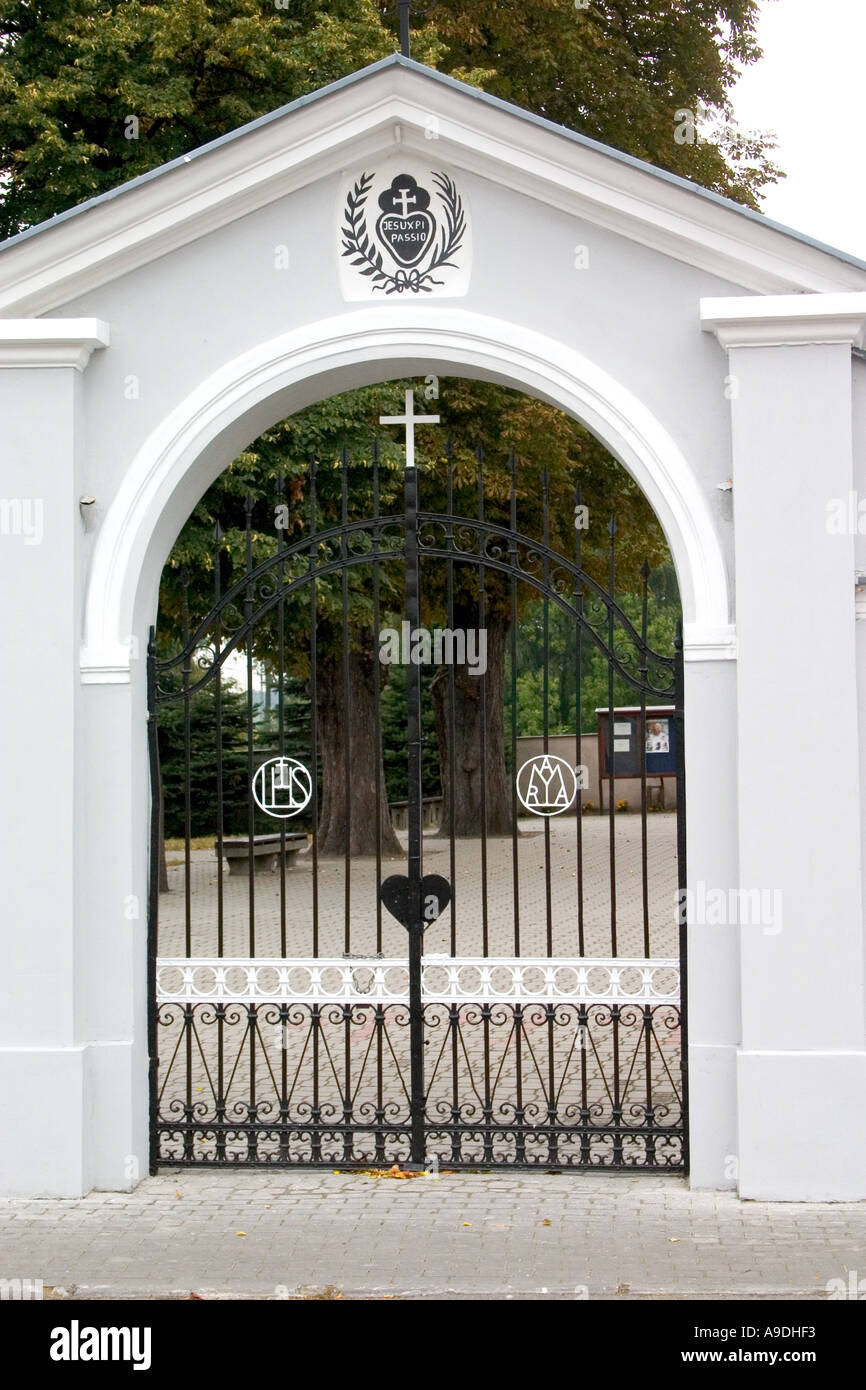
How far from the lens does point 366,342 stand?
7094 mm

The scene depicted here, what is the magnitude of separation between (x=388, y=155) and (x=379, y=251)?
460 millimetres

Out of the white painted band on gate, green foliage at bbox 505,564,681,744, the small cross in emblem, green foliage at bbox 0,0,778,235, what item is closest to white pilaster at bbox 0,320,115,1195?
the white painted band on gate

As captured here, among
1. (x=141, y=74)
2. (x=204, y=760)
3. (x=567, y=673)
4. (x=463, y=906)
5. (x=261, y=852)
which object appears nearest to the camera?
(x=141, y=74)

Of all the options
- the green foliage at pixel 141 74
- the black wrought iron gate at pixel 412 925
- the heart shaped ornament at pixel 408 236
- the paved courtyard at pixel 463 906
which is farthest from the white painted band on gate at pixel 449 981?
the green foliage at pixel 141 74

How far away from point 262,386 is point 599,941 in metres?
8.61

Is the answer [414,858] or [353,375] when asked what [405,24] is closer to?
[353,375]

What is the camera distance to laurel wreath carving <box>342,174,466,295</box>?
7102mm

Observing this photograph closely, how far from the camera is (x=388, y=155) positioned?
716cm

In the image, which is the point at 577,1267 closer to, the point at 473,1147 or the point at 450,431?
the point at 473,1147

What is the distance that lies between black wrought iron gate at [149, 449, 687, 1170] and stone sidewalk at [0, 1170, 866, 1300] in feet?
1.05

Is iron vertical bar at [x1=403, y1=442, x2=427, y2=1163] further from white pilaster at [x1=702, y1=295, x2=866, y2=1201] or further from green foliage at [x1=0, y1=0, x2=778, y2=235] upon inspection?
green foliage at [x1=0, y1=0, x2=778, y2=235]

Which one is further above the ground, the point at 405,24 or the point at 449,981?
the point at 405,24

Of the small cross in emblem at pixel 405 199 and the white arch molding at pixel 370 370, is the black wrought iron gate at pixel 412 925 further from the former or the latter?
the small cross in emblem at pixel 405 199

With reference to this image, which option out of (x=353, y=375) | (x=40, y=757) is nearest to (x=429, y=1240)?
(x=40, y=757)
